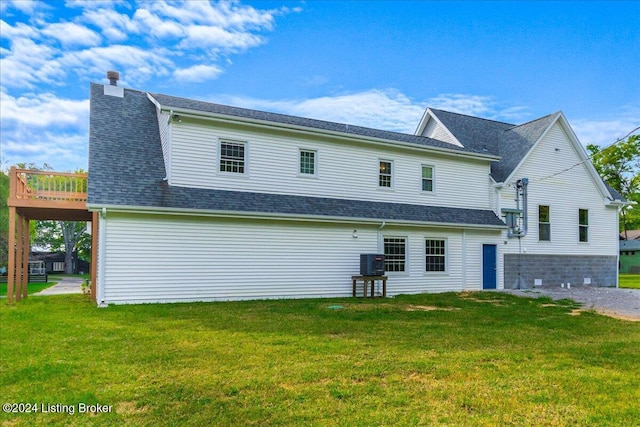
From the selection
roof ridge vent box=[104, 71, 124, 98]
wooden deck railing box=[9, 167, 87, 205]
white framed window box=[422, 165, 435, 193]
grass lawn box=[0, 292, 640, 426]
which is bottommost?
grass lawn box=[0, 292, 640, 426]

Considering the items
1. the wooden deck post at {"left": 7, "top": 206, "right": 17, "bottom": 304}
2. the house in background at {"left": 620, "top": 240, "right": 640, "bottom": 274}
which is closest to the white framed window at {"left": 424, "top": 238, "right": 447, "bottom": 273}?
the wooden deck post at {"left": 7, "top": 206, "right": 17, "bottom": 304}

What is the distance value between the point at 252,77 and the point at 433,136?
8.80 m

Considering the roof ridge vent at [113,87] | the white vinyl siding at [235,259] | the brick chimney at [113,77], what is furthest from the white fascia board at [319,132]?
the brick chimney at [113,77]

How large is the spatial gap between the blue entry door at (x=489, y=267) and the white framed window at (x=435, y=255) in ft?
6.43

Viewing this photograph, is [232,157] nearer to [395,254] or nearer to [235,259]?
[235,259]

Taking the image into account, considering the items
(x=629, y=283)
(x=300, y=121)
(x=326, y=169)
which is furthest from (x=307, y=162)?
(x=629, y=283)

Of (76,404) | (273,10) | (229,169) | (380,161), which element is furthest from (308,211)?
(76,404)

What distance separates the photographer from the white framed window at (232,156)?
535 inches

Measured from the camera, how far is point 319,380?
475 centimetres

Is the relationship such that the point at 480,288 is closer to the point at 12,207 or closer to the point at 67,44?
Answer: the point at 12,207

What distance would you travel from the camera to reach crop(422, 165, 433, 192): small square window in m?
16.8

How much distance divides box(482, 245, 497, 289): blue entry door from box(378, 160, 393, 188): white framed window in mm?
4671

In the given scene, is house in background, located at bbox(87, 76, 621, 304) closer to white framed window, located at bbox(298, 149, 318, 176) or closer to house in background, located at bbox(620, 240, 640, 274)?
white framed window, located at bbox(298, 149, 318, 176)

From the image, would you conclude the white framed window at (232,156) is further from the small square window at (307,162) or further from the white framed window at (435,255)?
the white framed window at (435,255)
